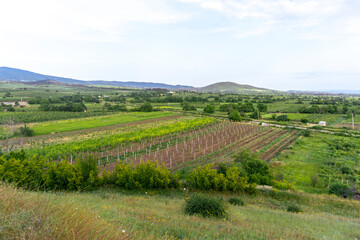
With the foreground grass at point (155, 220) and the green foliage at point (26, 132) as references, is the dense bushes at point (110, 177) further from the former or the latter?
the green foliage at point (26, 132)

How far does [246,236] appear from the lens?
7.07 m

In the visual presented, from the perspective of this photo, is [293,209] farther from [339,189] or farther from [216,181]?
[339,189]

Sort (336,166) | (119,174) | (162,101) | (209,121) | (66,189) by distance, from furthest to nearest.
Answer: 1. (162,101)
2. (209,121)
3. (336,166)
4. (119,174)
5. (66,189)

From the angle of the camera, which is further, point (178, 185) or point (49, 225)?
point (178, 185)

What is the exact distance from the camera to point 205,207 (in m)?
11.3

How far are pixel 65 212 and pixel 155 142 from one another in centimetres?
2945

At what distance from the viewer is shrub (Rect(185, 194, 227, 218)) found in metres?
11.0

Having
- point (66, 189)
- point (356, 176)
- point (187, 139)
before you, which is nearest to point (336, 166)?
point (356, 176)

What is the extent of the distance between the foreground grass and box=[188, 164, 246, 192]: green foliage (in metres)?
0.94

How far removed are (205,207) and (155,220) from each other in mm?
4451

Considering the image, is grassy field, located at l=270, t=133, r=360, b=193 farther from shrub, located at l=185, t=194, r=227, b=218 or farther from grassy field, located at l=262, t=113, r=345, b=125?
grassy field, located at l=262, t=113, r=345, b=125

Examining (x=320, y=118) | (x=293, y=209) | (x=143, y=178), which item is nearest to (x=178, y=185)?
(x=143, y=178)

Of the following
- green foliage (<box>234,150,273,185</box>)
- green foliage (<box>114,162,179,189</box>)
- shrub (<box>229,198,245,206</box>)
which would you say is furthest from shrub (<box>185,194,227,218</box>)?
green foliage (<box>234,150,273,185</box>)

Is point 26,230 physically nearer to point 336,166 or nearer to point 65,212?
point 65,212
